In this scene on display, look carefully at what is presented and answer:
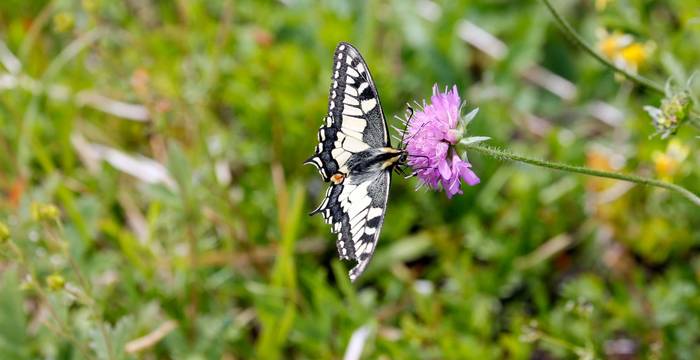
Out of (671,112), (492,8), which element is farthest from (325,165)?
(492,8)

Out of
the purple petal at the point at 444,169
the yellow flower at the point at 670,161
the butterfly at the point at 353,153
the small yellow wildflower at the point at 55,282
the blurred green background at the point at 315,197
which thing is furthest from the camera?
the yellow flower at the point at 670,161

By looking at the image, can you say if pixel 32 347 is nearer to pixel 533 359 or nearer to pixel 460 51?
pixel 533 359

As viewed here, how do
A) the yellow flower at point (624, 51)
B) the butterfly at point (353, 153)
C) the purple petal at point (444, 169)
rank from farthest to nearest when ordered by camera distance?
1. the yellow flower at point (624, 51)
2. the butterfly at point (353, 153)
3. the purple petal at point (444, 169)

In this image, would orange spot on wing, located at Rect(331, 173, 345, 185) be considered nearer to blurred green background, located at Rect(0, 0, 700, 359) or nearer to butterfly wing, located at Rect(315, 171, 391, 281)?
butterfly wing, located at Rect(315, 171, 391, 281)

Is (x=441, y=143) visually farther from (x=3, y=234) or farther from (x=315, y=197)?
(x=315, y=197)

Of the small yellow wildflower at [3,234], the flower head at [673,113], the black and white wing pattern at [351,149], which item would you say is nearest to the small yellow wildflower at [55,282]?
the small yellow wildflower at [3,234]

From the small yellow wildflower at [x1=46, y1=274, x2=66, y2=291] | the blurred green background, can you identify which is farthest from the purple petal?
the small yellow wildflower at [x1=46, y1=274, x2=66, y2=291]

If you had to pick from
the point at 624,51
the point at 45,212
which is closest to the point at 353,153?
the point at 45,212

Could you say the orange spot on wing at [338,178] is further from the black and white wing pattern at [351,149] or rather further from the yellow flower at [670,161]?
the yellow flower at [670,161]
